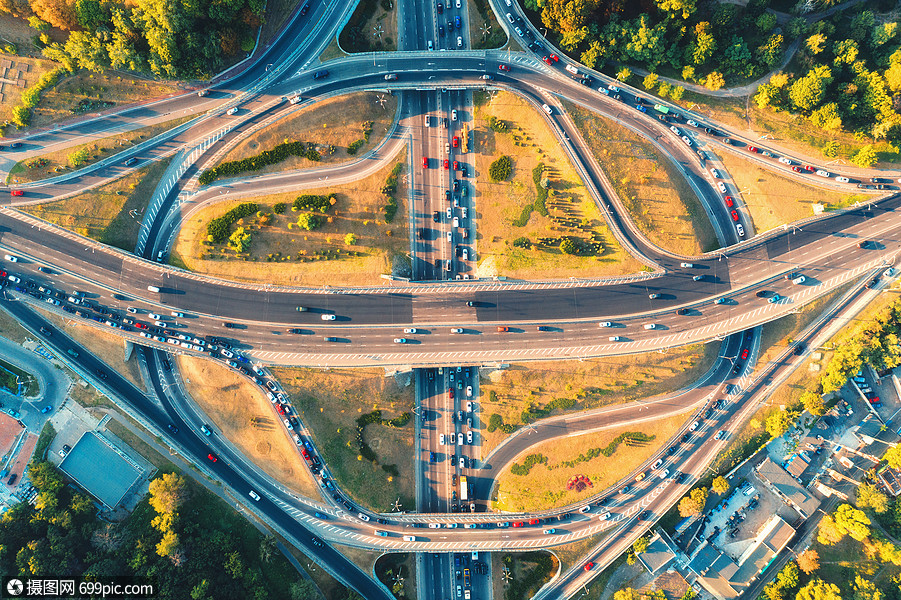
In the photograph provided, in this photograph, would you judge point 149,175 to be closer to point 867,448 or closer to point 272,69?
point 272,69

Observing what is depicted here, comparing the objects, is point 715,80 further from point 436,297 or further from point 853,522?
point 853,522

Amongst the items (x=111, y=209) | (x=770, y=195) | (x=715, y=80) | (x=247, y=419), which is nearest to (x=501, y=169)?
(x=715, y=80)

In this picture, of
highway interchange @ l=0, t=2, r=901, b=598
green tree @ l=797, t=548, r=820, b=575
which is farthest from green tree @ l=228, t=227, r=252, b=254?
green tree @ l=797, t=548, r=820, b=575

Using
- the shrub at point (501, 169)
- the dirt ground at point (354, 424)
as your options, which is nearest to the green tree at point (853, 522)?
the dirt ground at point (354, 424)

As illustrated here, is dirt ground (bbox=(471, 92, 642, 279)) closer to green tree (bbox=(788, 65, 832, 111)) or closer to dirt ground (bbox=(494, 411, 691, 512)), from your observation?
dirt ground (bbox=(494, 411, 691, 512))

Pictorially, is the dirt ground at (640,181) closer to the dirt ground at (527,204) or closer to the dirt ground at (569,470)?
the dirt ground at (527,204)

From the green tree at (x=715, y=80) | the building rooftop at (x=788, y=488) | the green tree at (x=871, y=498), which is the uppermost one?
the green tree at (x=715, y=80)
